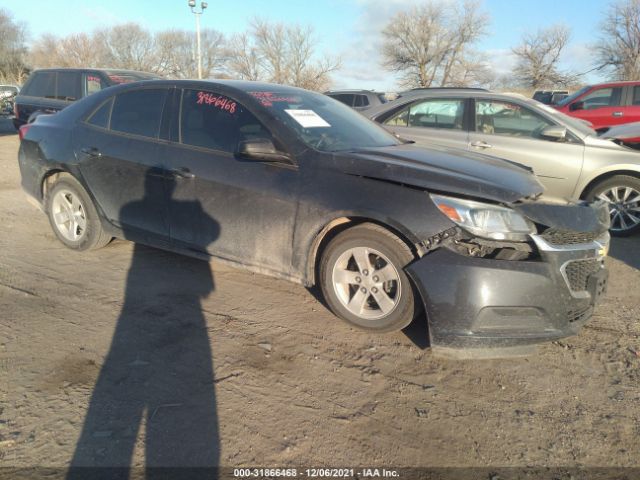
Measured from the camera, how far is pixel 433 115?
253 inches

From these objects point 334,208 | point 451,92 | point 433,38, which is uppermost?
point 433,38

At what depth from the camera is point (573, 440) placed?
7.45 feet

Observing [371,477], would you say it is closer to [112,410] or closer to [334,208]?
[112,410]

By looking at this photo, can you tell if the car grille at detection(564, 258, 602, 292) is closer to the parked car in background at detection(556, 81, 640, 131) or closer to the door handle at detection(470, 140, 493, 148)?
the door handle at detection(470, 140, 493, 148)

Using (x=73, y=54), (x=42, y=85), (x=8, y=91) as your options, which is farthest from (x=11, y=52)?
(x=42, y=85)

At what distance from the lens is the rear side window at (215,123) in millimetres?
3527

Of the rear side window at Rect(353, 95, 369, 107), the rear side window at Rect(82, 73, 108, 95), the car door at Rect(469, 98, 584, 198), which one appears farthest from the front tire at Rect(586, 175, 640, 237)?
the rear side window at Rect(82, 73, 108, 95)

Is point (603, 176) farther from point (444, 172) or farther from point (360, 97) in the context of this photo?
point (360, 97)

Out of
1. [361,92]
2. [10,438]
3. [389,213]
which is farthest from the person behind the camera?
[361,92]

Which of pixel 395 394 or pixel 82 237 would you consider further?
pixel 82 237

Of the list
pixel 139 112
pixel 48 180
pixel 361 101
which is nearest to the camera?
pixel 139 112

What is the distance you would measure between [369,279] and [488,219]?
819mm

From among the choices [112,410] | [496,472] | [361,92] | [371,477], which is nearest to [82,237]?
[112,410]

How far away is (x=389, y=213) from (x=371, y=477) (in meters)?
1.46
